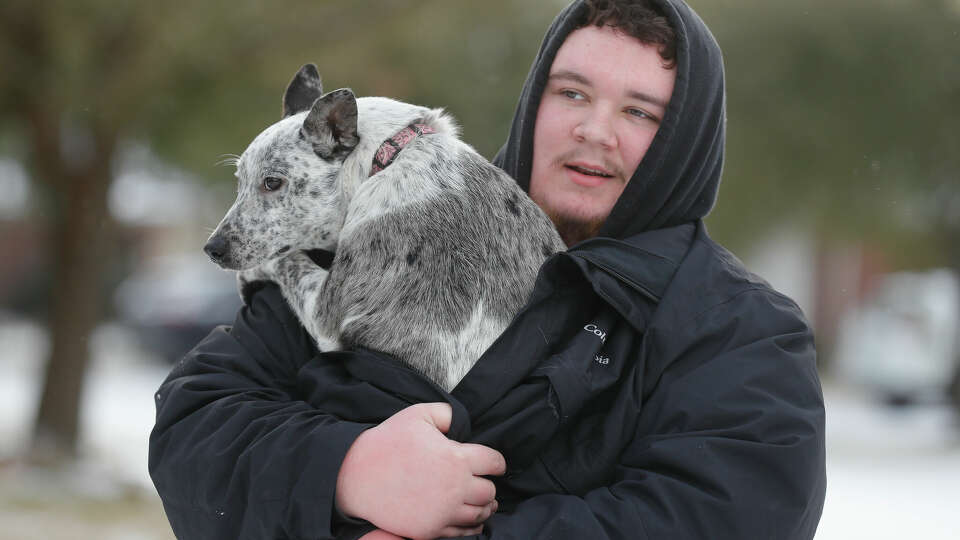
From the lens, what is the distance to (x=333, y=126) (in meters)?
1.92

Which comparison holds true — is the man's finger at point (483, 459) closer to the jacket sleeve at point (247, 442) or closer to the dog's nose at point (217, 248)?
the jacket sleeve at point (247, 442)

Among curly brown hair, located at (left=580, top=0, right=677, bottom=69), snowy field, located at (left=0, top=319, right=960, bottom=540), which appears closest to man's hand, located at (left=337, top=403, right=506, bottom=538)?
curly brown hair, located at (left=580, top=0, right=677, bottom=69)

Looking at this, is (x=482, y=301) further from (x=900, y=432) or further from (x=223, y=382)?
(x=900, y=432)

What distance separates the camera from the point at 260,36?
6.92 metres

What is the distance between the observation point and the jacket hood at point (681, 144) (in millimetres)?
1895

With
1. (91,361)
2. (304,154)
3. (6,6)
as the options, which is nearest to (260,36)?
(6,6)

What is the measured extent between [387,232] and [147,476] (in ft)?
24.6

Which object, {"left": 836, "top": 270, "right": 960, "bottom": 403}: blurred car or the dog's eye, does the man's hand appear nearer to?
the dog's eye

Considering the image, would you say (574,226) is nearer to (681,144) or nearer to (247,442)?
(681,144)

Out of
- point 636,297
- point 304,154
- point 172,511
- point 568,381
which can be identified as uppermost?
point 304,154

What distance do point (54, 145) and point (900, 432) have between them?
963 centimetres

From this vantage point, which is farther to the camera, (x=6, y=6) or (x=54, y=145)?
(x=54, y=145)

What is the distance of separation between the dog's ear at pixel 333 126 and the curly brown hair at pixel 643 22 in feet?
1.78

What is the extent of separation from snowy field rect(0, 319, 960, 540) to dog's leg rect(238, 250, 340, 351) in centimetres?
493
